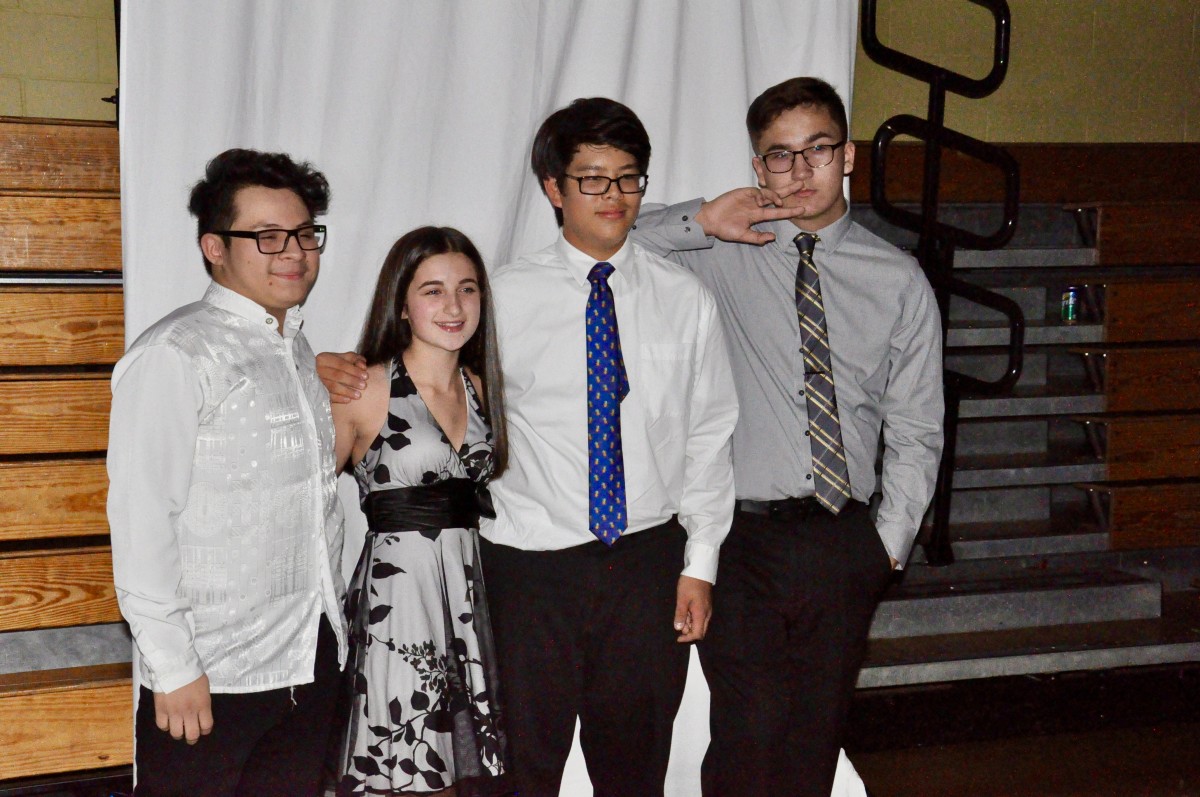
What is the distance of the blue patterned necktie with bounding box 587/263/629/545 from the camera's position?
201cm

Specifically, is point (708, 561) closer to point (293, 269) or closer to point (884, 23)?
point (293, 269)

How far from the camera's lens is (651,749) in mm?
2078

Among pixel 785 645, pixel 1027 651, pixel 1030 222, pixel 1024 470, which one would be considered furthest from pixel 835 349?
pixel 1030 222

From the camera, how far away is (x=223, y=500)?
66.9 inches

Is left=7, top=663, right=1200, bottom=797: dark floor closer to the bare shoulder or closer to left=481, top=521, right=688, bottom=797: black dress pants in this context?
left=481, top=521, right=688, bottom=797: black dress pants

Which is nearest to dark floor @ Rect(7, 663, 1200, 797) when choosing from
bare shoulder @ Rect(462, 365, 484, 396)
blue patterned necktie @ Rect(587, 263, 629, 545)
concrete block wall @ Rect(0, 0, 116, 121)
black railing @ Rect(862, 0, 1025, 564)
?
black railing @ Rect(862, 0, 1025, 564)

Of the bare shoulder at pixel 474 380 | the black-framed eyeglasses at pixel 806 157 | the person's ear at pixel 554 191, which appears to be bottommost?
the bare shoulder at pixel 474 380

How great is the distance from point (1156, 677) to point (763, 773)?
191cm

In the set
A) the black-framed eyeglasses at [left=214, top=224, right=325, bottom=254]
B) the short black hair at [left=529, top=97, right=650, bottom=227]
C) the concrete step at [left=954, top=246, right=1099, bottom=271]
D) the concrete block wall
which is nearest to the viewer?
the black-framed eyeglasses at [left=214, top=224, right=325, bottom=254]

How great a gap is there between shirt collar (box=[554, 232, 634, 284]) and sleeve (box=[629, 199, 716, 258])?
15 centimetres

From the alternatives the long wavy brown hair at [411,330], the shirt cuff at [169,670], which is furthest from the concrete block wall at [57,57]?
the shirt cuff at [169,670]

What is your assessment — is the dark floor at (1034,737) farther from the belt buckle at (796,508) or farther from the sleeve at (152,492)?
the sleeve at (152,492)

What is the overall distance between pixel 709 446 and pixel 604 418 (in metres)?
0.24

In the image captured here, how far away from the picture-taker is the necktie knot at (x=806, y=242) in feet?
7.25
